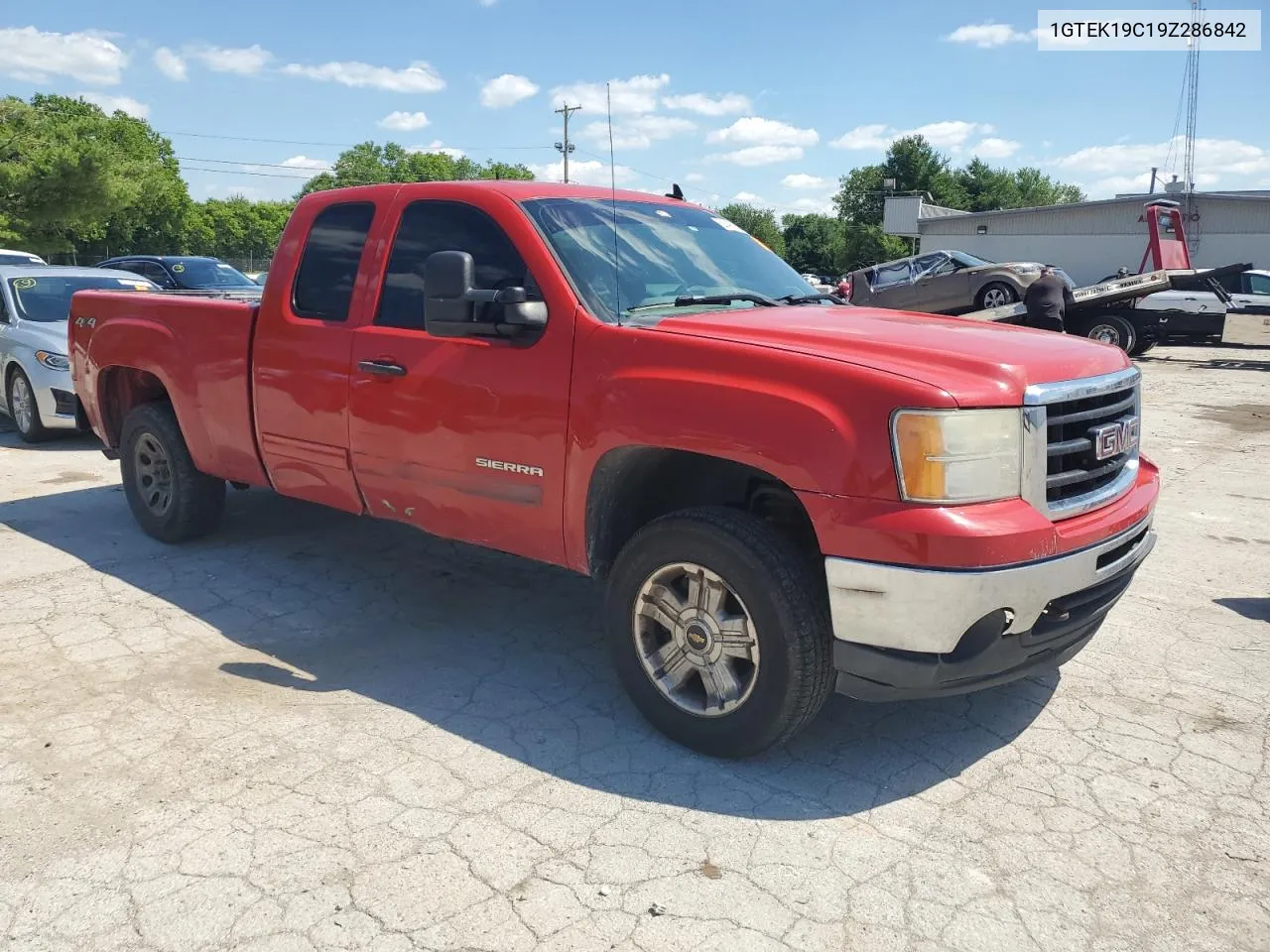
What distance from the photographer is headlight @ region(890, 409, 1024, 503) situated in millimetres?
2820

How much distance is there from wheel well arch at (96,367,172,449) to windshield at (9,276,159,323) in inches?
158

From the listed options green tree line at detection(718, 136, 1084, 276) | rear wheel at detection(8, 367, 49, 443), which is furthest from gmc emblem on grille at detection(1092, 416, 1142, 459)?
→ green tree line at detection(718, 136, 1084, 276)

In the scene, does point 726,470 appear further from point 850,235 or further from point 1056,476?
point 850,235

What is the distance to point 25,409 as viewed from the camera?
9.23 meters

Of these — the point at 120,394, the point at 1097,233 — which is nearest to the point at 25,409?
the point at 120,394

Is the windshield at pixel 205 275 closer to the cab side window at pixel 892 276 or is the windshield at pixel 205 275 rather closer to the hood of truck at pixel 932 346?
the cab side window at pixel 892 276

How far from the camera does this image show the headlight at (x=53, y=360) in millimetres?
8875

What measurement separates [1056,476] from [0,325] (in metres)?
9.89

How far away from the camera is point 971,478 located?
2877 millimetres

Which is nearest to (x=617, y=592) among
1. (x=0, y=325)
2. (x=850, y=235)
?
(x=0, y=325)

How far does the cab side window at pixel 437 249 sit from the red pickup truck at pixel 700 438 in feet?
0.04

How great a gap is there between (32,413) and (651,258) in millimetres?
7621

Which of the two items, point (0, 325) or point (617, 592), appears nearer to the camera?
point (617, 592)

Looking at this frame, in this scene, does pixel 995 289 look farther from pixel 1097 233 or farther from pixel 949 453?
pixel 1097 233
